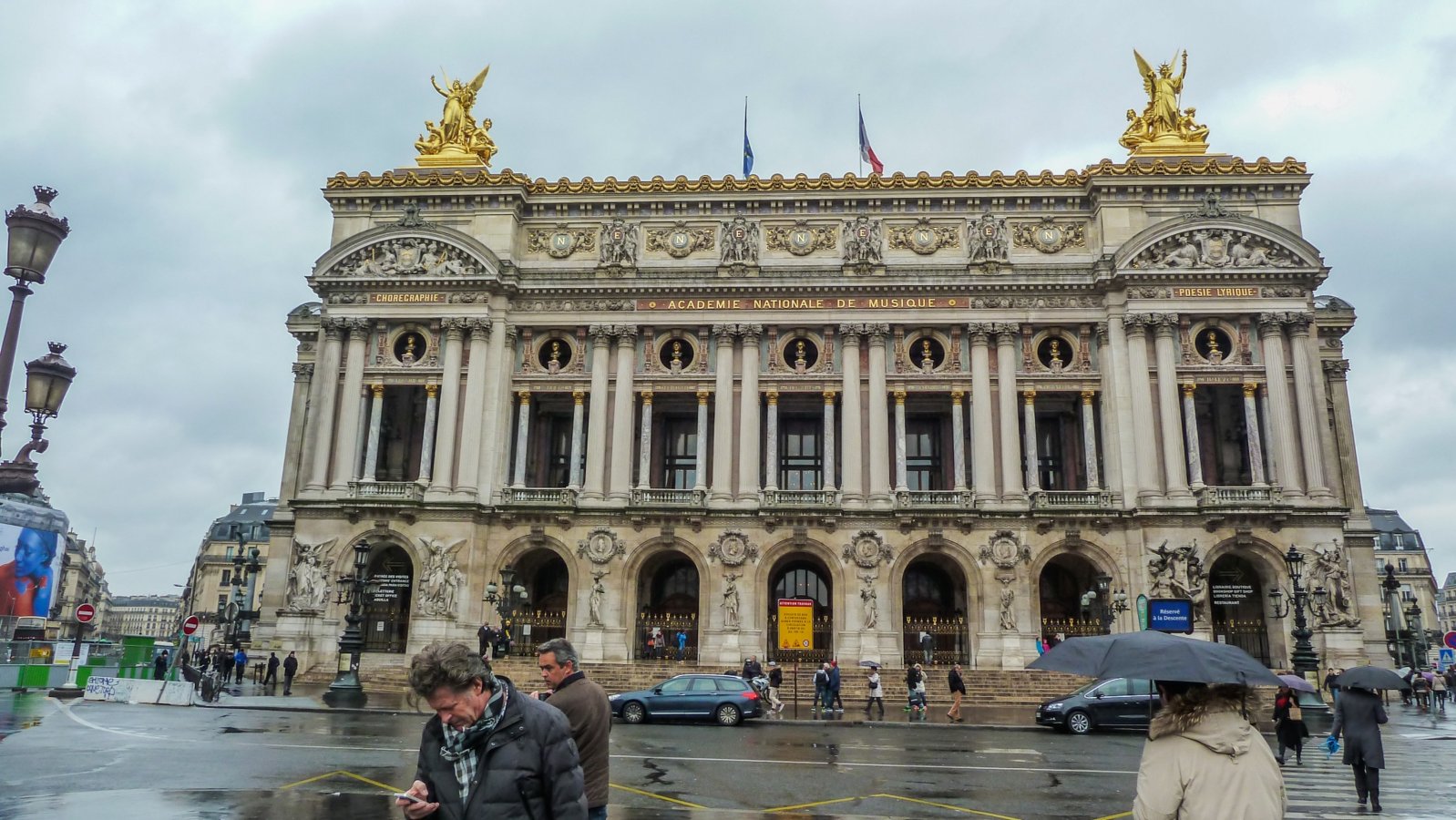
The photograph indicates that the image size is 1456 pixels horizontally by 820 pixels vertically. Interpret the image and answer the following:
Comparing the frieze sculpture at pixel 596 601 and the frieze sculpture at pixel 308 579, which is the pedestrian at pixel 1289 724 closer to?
the frieze sculpture at pixel 596 601

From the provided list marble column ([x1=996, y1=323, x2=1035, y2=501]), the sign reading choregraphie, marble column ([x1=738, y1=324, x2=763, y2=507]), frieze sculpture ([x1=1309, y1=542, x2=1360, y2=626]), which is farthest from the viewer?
marble column ([x1=738, y1=324, x2=763, y2=507])

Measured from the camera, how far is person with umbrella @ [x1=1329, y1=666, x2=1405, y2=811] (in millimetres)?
13938

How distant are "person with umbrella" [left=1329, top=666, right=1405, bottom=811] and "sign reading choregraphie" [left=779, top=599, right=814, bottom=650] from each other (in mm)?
22428

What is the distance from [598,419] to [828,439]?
1001 centimetres

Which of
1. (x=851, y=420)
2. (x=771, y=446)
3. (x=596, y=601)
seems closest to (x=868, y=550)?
(x=851, y=420)

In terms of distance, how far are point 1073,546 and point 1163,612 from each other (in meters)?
6.63

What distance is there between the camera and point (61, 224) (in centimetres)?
977

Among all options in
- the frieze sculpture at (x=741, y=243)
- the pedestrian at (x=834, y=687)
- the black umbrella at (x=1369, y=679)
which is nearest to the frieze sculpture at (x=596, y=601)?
the pedestrian at (x=834, y=687)

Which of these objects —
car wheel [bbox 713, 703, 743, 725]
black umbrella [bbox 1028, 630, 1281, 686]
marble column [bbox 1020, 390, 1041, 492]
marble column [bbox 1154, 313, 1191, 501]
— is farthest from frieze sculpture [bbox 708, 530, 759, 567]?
black umbrella [bbox 1028, 630, 1281, 686]

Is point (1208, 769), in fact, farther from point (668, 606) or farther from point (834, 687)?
point (668, 606)

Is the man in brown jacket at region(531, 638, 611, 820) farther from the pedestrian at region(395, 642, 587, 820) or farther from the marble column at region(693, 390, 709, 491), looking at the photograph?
the marble column at region(693, 390, 709, 491)

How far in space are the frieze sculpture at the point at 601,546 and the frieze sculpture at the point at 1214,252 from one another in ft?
80.7

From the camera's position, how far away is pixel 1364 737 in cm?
1398

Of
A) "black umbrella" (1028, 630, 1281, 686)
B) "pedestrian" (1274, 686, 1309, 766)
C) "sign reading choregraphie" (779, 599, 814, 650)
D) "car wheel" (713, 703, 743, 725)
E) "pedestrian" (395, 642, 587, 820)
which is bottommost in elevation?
"car wheel" (713, 703, 743, 725)
